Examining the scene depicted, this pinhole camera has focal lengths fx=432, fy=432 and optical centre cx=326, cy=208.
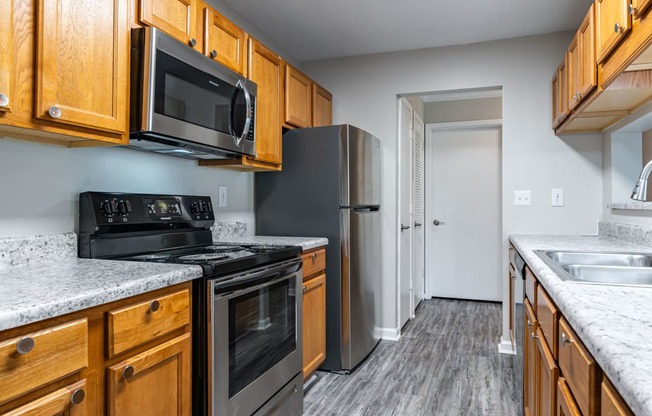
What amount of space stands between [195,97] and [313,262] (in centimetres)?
108

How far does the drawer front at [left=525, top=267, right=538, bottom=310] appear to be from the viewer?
151cm

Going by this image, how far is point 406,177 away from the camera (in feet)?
12.1

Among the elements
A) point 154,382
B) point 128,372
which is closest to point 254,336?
point 154,382

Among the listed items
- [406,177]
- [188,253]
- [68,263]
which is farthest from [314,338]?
[406,177]

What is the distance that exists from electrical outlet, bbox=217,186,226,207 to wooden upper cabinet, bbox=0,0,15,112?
142 cm

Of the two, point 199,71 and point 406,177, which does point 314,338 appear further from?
point 406,177

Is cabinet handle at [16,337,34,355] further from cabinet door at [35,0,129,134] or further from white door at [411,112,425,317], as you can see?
white door at [411,112,425,317]

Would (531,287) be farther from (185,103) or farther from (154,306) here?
(185,103)

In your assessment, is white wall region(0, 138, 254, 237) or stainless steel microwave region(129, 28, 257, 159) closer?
white wall region(0, 138, 254, 237)

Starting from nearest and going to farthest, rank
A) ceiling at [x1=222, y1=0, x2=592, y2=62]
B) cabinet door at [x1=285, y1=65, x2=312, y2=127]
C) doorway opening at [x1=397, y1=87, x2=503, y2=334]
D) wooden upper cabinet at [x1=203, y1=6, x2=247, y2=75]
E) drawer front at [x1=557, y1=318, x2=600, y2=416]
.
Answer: drawer front at [x1=557, y1=318, x2=600, y2=416], wooden upper cabinet at [x1=203, y1=6, x2=247, y2=75], ceiling at [x1=222, y1=0, x2=592, y2=62], cabinet door at [x1=285, y1=65, x2=312, y2=127], doorway opening at [x1=397, y1=87, x2=503, y2=334]

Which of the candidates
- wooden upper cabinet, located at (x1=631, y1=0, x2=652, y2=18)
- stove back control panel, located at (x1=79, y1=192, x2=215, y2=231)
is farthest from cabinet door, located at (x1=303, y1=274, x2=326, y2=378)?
wooden upper cabinet, located at (x1=631, y1=0, x2=652, y2=18)

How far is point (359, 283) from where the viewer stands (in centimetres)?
280

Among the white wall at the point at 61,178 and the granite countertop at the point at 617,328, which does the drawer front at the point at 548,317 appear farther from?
the white wall at the point at 61,178

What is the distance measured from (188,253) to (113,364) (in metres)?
0.78
